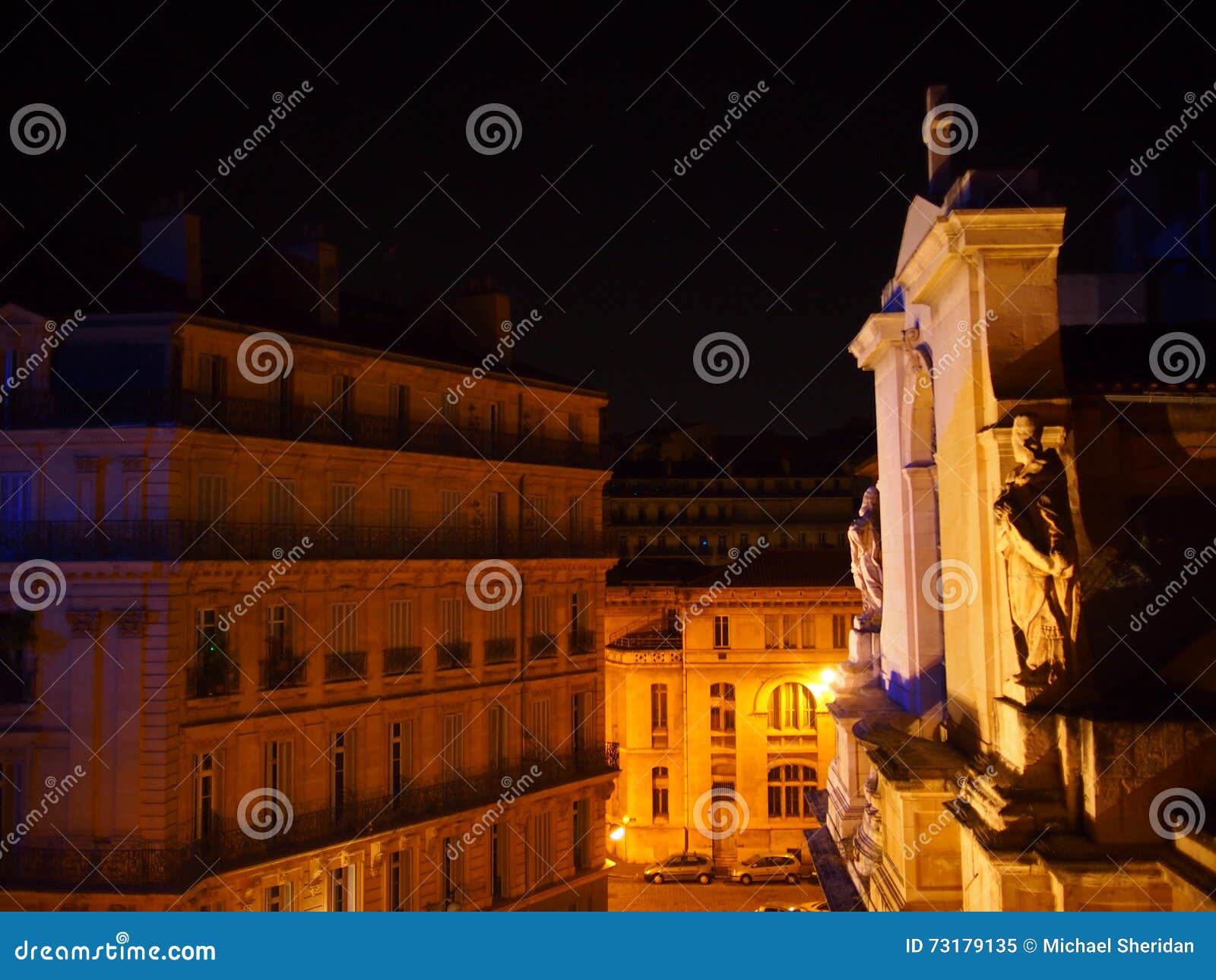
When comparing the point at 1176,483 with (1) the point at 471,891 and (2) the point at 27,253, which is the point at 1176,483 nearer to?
(1) the point at 471,891

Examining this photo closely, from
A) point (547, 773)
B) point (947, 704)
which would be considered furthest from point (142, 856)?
point (947, 704)

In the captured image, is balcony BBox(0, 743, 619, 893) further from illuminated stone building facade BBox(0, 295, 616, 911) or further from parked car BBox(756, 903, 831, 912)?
parked car BBox(756, 903, 831, 912)

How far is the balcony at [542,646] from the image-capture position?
32688 millimetres

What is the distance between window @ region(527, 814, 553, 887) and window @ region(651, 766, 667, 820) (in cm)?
1461

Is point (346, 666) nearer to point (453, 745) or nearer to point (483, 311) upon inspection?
point (453, 745)

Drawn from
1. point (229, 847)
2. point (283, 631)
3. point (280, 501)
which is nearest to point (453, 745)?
point (283, 631)

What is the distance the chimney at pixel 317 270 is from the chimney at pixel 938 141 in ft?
57.2

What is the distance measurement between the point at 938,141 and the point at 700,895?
104 feet

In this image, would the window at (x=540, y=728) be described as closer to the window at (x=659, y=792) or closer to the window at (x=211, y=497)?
the window at (x=211, y=497)

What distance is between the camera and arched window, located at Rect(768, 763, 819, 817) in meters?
45.9

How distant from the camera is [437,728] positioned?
97.3 ft

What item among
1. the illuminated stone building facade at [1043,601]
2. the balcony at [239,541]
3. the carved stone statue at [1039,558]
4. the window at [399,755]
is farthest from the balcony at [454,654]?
the carved stone statue at [1039,558]

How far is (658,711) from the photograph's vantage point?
1839 inches

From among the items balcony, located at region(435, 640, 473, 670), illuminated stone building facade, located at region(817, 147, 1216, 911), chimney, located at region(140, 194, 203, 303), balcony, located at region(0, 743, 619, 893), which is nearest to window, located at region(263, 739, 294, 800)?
balcony, located at region(0, 743, 619, 893)
